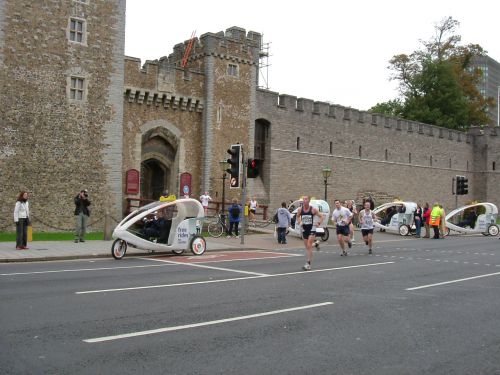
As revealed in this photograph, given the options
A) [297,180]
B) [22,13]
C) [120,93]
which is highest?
[22,13]

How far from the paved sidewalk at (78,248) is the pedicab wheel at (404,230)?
7.55 meters

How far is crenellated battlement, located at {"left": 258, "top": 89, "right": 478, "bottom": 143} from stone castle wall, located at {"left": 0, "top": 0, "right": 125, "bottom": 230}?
37.1ft

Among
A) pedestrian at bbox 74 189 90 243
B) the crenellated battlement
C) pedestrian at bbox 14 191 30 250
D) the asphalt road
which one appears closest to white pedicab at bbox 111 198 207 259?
the asphalt road

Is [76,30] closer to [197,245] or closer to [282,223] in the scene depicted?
[282,223]

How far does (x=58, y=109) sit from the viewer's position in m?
24.8

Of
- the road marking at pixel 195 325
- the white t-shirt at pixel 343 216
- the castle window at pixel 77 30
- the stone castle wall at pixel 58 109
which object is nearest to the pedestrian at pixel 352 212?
the white t-shirt at pixel 343 216

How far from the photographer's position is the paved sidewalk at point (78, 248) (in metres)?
15.1

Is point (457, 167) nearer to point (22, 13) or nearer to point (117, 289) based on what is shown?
point (22, 13)

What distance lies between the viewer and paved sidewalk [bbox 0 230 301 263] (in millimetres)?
15064

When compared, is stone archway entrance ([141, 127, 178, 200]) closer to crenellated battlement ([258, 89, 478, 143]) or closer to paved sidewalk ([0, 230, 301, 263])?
crenellated battlement ([258, 89, 478, 143])

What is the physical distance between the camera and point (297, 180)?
38.1 metres

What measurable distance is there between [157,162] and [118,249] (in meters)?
15.4

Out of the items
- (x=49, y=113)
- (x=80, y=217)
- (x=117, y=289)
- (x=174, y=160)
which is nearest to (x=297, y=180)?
(x=174, y=160)

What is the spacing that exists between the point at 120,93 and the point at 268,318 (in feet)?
68.4
